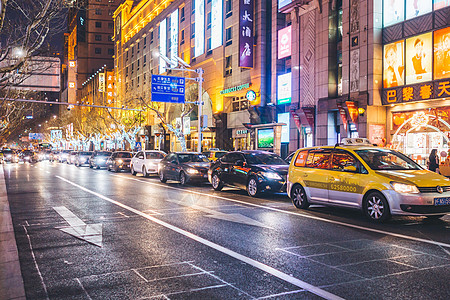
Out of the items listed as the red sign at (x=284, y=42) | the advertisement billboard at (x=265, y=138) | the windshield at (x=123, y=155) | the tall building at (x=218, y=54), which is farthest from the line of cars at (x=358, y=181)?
the red sign at (x=284, y=42)

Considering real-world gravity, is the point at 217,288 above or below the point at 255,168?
below

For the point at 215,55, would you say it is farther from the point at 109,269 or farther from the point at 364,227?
the point at 109,269

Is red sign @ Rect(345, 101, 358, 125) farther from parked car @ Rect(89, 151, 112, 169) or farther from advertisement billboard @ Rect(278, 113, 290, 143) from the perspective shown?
parked car @ Rect(89, 151, 112, 169)

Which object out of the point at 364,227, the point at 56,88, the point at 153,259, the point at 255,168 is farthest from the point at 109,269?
the point at 56,88

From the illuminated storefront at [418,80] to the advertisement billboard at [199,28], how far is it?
88.3 feet

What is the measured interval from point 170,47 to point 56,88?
140 ft

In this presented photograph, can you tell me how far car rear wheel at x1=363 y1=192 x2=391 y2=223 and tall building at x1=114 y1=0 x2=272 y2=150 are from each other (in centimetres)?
2103

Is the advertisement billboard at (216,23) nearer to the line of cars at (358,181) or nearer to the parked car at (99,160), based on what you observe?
the parked car at (99,160)

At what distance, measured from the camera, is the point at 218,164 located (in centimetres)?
1741

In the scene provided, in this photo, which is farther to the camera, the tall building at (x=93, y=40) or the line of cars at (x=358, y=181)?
the tall building at (x=93, y=40)

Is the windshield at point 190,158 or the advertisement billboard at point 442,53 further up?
the advertisement billboard at point 442,53

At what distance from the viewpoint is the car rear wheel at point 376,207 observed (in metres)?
9.34

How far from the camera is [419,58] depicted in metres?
23.6

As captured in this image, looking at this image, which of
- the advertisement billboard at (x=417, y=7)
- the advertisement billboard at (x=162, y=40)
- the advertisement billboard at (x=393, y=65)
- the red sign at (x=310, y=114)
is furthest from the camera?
the advertisement billboard at (x=162, y=40)
